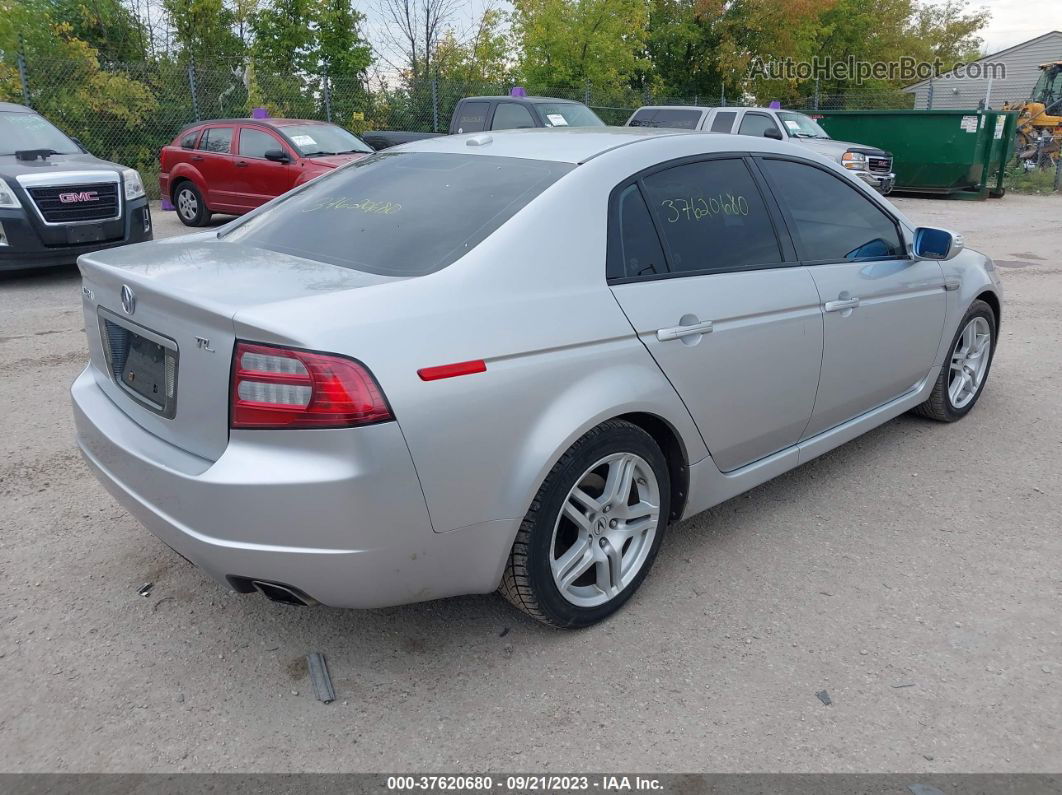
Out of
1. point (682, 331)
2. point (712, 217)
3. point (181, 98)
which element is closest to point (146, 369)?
point (682, 331)

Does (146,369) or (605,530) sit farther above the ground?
(146,369)

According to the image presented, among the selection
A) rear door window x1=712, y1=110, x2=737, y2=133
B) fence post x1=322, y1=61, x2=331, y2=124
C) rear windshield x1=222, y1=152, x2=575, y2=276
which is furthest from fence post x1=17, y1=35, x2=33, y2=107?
rear windshield x1=222, y1=152, x2=575, y2=276

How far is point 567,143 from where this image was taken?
341 centimetres

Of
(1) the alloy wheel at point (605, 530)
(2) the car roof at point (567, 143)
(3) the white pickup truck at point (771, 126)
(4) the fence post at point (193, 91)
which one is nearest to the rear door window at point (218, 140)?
(4) the fence post at point (193, 91)

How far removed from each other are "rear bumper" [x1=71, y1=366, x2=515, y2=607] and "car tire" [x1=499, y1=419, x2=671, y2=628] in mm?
144

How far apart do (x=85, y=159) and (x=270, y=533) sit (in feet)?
28.4

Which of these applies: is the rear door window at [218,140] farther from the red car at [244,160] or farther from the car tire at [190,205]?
the car tire at [190,205]

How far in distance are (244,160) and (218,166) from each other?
600 mm

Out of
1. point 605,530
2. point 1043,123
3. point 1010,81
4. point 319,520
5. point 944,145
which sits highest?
point 1010,81

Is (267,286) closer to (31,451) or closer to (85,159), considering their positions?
(31,451)

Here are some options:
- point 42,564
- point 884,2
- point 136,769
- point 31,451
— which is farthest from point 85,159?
point 884,2

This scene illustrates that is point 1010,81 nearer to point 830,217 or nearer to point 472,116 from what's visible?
A: point 472,116

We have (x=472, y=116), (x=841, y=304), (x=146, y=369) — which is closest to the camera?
(x=146, y=369)

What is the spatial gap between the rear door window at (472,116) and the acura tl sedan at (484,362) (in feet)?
34.4
